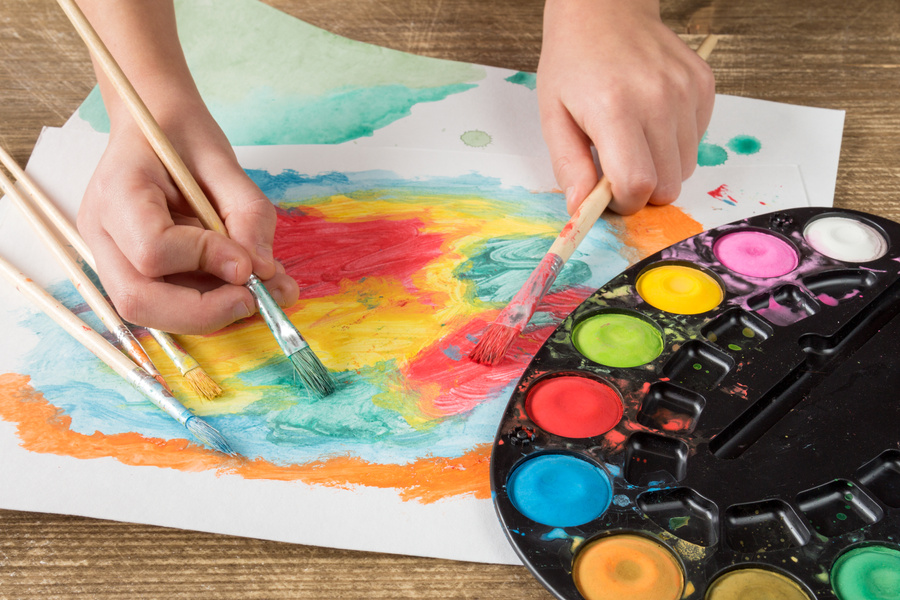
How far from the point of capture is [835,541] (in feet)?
1.94

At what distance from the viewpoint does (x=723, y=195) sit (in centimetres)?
106

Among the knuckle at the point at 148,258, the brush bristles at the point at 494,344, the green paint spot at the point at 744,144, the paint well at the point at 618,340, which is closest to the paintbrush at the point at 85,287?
the knuckle at the point at 148,258

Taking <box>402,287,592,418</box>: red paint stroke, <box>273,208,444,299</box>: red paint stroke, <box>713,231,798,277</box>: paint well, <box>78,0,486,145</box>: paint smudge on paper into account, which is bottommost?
<box>402,287,592,418</box>: red paint stroke

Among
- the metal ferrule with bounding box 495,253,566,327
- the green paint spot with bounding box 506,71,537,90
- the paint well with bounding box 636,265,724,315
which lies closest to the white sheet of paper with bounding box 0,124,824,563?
the metal ferrule with bounding box 495,253,566,327

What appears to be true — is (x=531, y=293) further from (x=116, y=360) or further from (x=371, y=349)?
(x=116, y=360)

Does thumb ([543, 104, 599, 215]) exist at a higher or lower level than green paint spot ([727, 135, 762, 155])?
higher

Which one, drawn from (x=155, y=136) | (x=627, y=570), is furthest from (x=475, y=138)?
(x=627, y=570)

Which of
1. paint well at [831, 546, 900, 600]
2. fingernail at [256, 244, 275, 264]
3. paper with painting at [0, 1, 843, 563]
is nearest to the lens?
paint well at [831, 546, 900, 600]

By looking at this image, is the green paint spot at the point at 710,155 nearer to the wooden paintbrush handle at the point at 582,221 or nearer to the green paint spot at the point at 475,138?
the wooden paintbrush handle at the point at 582,221

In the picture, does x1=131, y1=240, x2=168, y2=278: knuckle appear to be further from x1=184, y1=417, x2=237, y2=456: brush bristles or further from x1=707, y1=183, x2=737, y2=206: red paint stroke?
x1=707, y1=183, x2=737, y2=206: red paint stroke

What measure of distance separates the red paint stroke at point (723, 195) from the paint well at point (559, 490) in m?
0.55

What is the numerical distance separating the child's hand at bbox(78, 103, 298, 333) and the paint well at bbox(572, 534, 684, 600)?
43 cm

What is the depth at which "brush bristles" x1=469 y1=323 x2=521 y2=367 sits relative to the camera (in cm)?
80

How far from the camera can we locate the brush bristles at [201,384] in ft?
2.56
